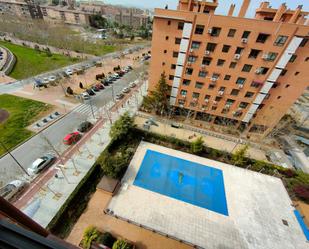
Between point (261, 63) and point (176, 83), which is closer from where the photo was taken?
point (261, 63)

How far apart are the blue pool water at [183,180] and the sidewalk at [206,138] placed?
606cm

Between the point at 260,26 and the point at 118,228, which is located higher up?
the point at 260,26

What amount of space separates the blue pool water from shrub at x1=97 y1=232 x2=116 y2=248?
6577 mm

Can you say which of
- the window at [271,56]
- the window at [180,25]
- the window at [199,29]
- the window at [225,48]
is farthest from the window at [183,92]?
the window at [271,56]

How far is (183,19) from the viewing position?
2369 centimetres

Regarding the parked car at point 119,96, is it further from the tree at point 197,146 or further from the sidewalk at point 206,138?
the tree at point 197,146

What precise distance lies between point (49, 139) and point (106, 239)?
19.6 m

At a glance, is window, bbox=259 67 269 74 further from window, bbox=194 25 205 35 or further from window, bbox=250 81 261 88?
window, bbox=194 25 205 35

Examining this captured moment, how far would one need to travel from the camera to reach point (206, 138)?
99.2 feet

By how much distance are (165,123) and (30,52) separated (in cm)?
6432

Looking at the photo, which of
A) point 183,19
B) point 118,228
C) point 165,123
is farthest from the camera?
point 165,123

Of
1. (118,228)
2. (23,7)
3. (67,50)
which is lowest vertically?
(118,228)

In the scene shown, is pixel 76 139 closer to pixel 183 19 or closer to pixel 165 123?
pixel 165 123

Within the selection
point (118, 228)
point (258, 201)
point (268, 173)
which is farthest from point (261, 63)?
point (118, 228)
